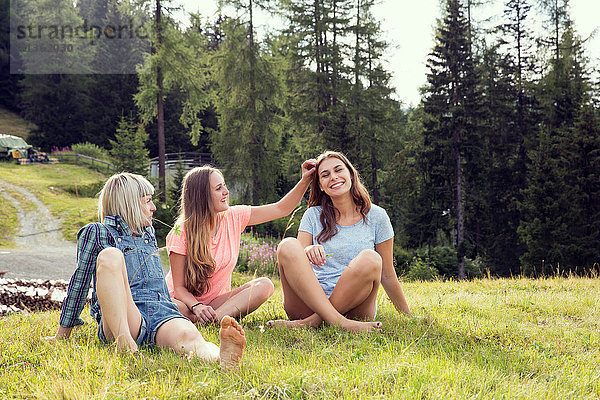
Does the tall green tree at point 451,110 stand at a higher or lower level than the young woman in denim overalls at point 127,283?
higher

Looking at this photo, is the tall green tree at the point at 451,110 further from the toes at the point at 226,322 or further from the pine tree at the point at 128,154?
the toes at the point at 226,322

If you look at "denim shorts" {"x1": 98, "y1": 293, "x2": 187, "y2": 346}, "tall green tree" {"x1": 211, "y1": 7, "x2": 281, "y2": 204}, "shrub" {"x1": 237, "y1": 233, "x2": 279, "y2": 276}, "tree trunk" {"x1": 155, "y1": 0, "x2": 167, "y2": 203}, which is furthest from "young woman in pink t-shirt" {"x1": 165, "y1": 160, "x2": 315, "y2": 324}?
"tall green tree" {"x1": 211, "y1": 7, "x2": 281, "y2": 204}

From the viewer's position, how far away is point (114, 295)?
2.77 meters

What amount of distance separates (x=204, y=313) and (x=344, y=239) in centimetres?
126

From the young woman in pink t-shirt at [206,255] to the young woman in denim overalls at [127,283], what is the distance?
0.44 metres

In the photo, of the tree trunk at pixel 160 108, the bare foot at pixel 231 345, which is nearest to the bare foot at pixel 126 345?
the bare foot at pixel 231 345

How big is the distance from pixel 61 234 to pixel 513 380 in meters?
15.0

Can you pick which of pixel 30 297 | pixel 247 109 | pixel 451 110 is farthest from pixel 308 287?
pixel 451 110

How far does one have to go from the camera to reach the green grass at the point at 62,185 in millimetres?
16656

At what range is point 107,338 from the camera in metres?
3.00

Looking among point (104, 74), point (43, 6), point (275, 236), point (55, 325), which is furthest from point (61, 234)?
point (43, 6)

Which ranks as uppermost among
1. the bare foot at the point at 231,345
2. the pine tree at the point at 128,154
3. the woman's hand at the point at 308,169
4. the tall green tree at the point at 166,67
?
the tall green tree at the point at 166,67

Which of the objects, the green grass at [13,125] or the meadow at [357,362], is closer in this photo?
the meadow at [357,362]

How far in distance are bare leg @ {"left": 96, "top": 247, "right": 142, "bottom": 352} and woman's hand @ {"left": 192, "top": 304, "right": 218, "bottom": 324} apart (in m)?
0.86
